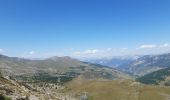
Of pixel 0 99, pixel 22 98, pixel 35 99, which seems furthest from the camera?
pixel 35 99

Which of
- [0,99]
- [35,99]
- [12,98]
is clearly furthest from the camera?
[35,99]

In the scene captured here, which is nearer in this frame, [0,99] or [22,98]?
[0,99]

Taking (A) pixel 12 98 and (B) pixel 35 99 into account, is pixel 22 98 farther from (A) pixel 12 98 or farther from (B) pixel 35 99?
(B) pixel 35 99

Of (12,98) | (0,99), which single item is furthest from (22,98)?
(0,99)

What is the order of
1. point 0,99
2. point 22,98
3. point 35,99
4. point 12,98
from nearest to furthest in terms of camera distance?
point 0,99, point 12,98, point 22,98, point 35,99

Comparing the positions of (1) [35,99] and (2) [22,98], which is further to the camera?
(1) [35,99]

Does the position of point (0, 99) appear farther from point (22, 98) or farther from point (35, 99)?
point (35, 99)

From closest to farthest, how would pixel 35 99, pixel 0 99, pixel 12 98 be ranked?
pixel 0 99, pixel 12 98, pixel 35 99

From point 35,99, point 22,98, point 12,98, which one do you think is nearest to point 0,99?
point 12,98
